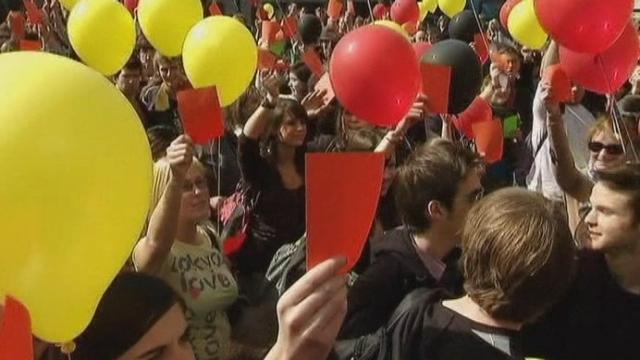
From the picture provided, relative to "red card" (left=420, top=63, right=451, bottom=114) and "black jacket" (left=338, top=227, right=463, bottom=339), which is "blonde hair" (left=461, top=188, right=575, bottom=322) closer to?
"black jacket" (left=338, top=227, right=463, bottom=339)

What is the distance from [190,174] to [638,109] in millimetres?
2450

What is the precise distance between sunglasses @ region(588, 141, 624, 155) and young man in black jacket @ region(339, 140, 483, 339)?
3.21ft

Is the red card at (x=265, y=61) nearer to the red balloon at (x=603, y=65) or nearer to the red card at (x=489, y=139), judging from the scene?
the red card at (x=489, y=139)

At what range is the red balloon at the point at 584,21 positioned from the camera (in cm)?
355

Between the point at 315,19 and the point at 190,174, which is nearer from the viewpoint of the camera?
the point at 190,174

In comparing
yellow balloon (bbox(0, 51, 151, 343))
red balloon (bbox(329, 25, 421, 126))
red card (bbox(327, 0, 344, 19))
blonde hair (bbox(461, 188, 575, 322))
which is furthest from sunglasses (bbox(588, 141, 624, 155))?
red card (bbox(327, 0, 344, 19))

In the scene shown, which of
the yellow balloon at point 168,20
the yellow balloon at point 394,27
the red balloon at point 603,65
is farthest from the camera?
the yellow balloon at point 168,20

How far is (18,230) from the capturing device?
1.35 metres

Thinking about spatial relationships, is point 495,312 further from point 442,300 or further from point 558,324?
point 558,324

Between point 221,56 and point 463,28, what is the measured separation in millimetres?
5228

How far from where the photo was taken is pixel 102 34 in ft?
14.4

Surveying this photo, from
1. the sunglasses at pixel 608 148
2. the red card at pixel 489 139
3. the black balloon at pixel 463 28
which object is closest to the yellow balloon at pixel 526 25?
the red card at pixel 489 139

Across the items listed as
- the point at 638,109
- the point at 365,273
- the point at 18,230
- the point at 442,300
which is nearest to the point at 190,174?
the point at 365,273

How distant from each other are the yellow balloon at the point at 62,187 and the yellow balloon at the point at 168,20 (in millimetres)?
3076
